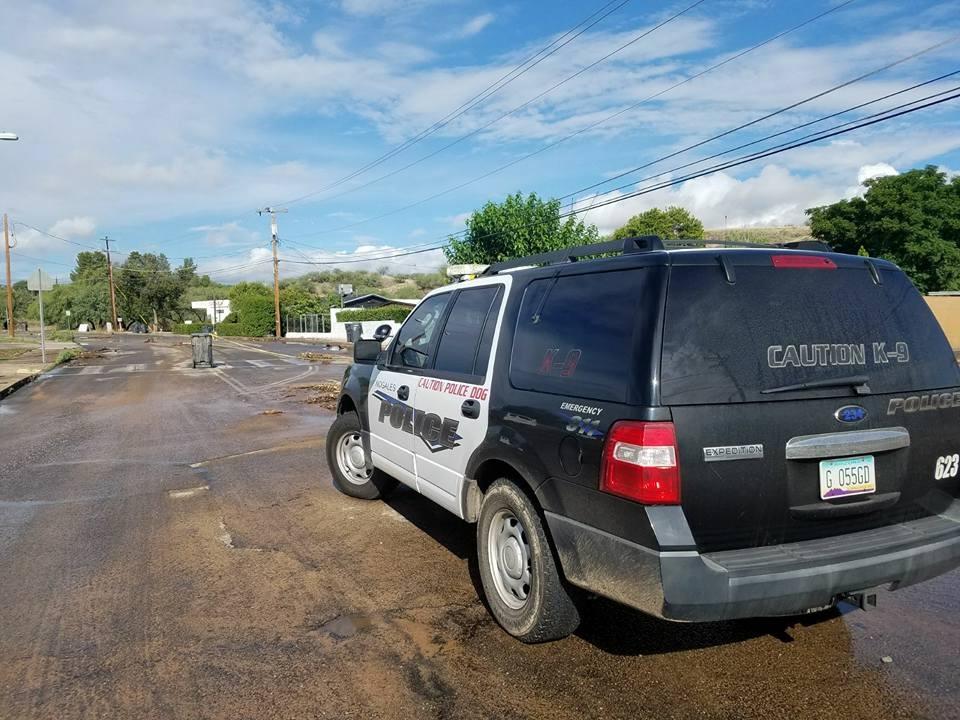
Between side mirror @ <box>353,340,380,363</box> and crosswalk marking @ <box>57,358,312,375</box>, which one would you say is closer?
side mirror @ <box>353,340,380,363</box>

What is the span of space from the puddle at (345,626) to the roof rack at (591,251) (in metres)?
2.30

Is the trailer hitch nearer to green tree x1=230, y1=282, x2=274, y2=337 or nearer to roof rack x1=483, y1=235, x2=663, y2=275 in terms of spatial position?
roof rack x1=483, y1=235, x2=663, y2=275

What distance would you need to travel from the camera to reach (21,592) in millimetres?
4527

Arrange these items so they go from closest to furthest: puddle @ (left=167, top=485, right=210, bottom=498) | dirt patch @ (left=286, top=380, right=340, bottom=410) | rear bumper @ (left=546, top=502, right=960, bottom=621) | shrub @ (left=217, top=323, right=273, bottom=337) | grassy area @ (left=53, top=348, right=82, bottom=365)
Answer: rear bumper @ (left=546, top=502, right=960, bottom=621) < puddle @ (left=167, top=485, right=210, bottom=498) < dirt patch @ (left=286, top=380, right=340, bottom=410) < grassy area @ (left=53, top=348, right=82, bottom=365) < shrub @ (left=217, top=323, right=273, bottom=337)

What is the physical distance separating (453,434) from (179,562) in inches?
88.6

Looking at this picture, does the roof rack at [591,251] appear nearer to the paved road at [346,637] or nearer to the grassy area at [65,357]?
the paved road at [346,637]

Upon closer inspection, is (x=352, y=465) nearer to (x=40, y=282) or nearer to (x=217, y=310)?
(x=40, y=282)

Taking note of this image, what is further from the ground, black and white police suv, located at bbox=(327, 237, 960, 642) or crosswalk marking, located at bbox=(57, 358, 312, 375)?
black and white police suv, located at bbox=(327, 237, 960, 642)

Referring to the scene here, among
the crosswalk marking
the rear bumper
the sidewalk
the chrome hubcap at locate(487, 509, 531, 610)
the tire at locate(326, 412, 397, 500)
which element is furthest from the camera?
the crosswalk marking

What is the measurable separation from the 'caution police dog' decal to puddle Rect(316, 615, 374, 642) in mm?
1111

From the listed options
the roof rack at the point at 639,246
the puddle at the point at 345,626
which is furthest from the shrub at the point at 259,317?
the puddle at the point at 345,626

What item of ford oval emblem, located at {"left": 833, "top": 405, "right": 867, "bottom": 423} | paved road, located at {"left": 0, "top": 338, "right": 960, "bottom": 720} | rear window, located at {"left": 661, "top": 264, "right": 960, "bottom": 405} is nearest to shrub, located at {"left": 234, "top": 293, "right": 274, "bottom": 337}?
paved road, located at {"left": 0, "top": 338, "right": 960, "bottom": 720}

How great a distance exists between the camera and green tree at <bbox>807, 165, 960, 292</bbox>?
125 feet

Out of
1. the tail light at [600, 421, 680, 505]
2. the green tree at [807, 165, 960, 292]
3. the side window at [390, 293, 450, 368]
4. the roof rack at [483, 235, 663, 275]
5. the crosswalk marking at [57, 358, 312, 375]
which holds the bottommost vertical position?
the crosswalk marking at [57, 358, 312, 375]
